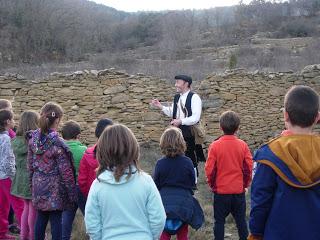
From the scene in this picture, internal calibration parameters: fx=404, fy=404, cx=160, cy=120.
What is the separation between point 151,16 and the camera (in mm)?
33594

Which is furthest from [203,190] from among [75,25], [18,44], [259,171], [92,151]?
[75,25]

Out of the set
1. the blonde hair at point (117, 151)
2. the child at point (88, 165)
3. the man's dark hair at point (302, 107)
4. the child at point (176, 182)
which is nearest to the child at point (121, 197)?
the blonde hair at point (117, 151)

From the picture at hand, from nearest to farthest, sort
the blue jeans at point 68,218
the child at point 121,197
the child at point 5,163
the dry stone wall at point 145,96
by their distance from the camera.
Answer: the child at point 121,197 < the blue jeans at point 68,218 < the child at point 5,163 < the dry stone wall at point 145,96

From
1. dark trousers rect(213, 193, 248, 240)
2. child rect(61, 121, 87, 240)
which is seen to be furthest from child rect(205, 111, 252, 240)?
child rect(61, 121, 87, 240)

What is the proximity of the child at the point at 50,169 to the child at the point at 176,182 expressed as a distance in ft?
2.66

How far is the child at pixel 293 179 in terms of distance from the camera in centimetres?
223

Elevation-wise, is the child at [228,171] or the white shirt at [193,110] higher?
the white shirt at [193,110]

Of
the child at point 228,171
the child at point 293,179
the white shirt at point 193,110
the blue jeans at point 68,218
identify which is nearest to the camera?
the child at point 293,179

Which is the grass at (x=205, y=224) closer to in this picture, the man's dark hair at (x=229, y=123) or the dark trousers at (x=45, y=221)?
the dark trousers at (x=45, y=221)

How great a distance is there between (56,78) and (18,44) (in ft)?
39.2

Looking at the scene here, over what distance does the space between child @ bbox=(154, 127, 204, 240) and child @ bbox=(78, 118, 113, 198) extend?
590 mm

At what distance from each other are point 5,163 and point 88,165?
1026 mm

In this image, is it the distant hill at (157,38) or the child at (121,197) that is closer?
the child at (121,197)

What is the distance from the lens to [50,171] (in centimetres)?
359
